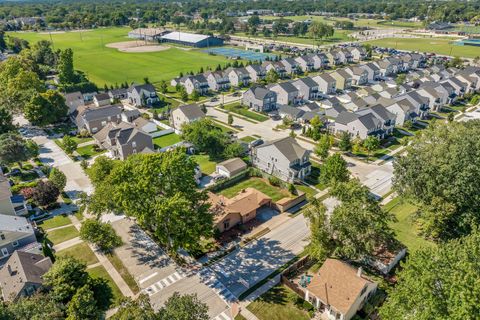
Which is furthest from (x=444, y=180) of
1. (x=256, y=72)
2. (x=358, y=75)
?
(x=256, y=72)

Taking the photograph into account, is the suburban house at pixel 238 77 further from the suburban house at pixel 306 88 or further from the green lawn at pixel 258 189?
the green lawn at pixel 258 189

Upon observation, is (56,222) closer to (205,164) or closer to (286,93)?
(205,164)

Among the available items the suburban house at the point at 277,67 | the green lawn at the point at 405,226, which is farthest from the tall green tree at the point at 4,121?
the suburban house at the point at 277,67

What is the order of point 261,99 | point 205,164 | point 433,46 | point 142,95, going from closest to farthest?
point 205,164, point 261,99, point 142,95, point 433,46

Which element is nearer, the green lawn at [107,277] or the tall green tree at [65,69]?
the green lawn at [107,277]

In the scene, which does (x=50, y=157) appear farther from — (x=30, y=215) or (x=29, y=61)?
(x=29, y=61)

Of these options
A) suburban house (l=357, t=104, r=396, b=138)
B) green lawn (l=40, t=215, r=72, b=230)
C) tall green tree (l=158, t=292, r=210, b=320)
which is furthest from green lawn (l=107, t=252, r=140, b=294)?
suburban house (l=357, t=104, r=396, b=138)

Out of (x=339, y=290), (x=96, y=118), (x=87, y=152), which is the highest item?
(x=96, y=118)
